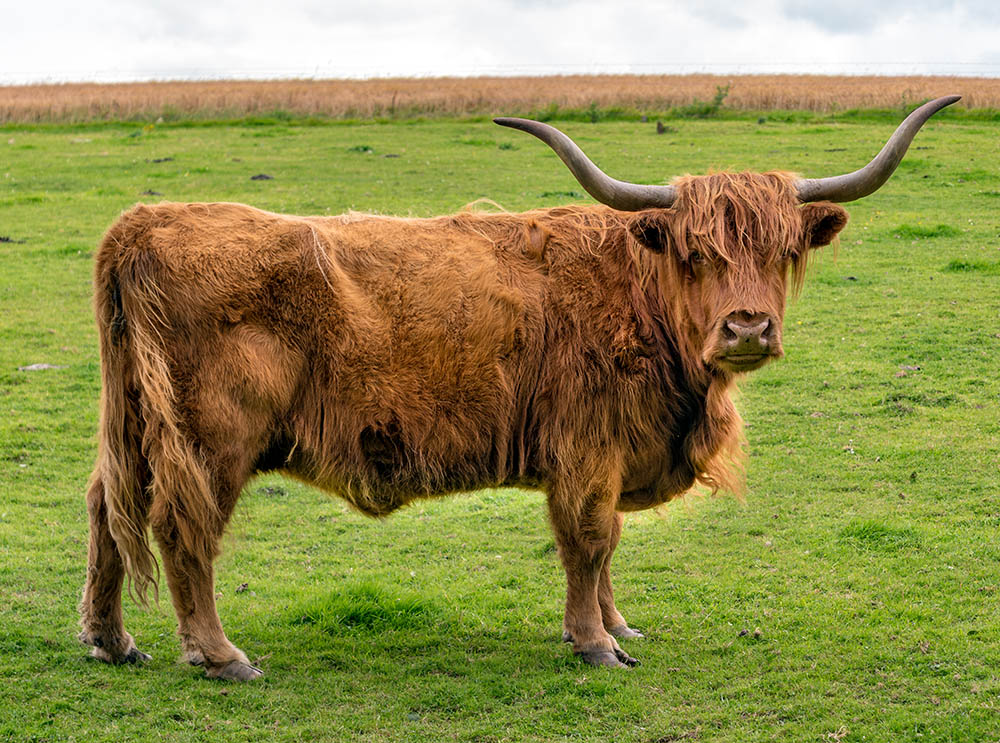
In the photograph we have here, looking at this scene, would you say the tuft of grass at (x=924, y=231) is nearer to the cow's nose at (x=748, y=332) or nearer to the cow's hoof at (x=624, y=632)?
the cow's hoof at (x=624, y=632)

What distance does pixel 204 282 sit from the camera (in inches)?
184

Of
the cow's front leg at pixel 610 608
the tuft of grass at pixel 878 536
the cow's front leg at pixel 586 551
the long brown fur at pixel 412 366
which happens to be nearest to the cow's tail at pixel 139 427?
the long brown fur at pixel 412 366

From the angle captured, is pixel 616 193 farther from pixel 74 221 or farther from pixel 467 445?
pixel 74 221

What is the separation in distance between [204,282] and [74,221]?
11852 millimetres

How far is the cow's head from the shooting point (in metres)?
4.62

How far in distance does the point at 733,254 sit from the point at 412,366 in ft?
4.91

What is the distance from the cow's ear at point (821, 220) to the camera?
4.89 meters

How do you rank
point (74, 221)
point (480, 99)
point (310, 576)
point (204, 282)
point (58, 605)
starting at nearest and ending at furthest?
point (204, 282) < point (58, 605) < point (310, 576) < point (74, 221) < point (480, 99)

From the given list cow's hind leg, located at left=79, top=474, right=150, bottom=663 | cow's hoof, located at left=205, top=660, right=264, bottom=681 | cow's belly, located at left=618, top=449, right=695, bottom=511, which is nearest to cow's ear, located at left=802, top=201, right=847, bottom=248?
cow's belly, located at left=618, top=449, right=695, bottom=511

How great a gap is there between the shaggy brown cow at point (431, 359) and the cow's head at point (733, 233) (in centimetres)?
1

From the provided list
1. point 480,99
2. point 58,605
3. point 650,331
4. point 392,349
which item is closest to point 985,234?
point 650,331

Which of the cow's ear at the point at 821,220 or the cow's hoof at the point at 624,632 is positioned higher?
the cow's ear at the point at 821,220

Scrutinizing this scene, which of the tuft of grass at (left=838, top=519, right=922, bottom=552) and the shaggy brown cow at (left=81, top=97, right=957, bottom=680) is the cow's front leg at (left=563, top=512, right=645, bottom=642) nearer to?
the shaggy brown cow at (left=81, top=97, right=957, bottom=680)

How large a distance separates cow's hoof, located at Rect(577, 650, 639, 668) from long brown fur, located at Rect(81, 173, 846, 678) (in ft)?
0.08
